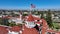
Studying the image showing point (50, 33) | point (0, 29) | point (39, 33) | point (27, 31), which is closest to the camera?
point (27, 31)

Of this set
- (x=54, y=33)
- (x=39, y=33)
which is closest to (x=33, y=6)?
(x=39, y=33)

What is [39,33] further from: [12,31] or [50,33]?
[50,33]

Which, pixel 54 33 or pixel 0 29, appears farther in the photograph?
pixel 54 33

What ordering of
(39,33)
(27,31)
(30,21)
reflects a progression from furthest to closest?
1. (30,21)
2. (39,33)
3. (27,31)

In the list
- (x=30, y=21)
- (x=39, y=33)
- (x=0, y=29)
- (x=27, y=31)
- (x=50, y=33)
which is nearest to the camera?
(x=27, y=31)

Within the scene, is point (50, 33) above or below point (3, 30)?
below

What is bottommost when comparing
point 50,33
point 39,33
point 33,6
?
point 50,33

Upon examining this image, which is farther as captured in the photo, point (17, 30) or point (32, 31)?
point (17, 30)

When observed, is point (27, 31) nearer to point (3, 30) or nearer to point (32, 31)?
point (32, 31)

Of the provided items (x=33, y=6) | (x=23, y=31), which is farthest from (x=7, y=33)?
(x=33, y=6)
